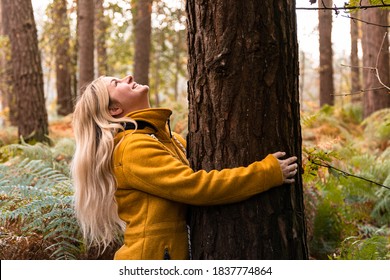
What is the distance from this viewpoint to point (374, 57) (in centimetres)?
1109

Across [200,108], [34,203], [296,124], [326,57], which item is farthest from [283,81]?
[326,57]

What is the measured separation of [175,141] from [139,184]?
0.62 metres

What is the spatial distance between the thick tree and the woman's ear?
6.10 metres

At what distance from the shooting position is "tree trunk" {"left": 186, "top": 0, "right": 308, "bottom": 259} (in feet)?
8.07

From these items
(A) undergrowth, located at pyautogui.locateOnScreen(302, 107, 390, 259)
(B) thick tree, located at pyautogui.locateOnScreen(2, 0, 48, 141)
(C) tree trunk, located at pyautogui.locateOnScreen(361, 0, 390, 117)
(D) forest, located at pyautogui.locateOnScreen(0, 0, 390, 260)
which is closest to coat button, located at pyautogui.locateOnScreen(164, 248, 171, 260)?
(D) forest, located at pyautogui.locateOnScreen(0, 0, 390, 260)

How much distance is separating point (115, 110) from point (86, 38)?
781 cm

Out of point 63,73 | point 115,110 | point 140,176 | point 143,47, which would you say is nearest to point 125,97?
point 115,110

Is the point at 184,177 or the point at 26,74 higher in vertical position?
the point at 26,74

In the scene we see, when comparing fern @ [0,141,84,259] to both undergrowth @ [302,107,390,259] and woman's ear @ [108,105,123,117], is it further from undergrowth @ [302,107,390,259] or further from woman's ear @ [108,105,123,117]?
undergrowth @ [302,107,390,259]

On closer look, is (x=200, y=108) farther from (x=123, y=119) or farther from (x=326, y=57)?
(x=326, y=57)

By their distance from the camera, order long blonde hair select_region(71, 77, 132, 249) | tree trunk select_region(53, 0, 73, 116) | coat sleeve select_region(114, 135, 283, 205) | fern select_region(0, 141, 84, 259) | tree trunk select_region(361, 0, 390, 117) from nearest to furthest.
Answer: coat sleeve select_region(114, 135, 283, 205)
long blonde hair select_region(71, 77, 132, 249)
fern select_region(0, 141, 84, 259)
tree trunk select_region(361, 0, 390, 117)
tree trunk select_region(53, 0, 73, 116)

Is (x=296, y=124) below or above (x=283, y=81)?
below

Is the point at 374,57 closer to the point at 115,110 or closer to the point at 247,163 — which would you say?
the point at 115,110
